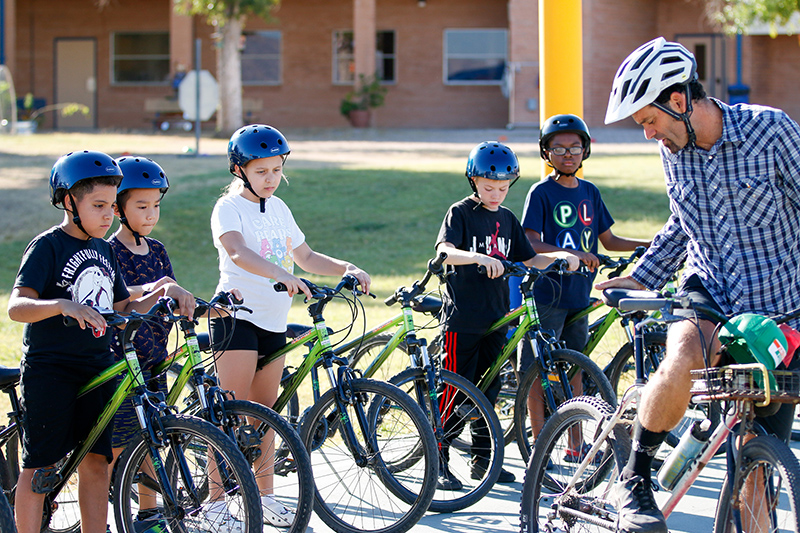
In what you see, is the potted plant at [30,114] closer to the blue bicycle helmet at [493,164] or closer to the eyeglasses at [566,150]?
the eyeglasses at [566,150]

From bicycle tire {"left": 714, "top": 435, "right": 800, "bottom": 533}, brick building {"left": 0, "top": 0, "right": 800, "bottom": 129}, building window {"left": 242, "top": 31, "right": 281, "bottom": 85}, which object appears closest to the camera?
bicycle tire {"left": 714, "top": 435, "right": 800, "bottom": 533}

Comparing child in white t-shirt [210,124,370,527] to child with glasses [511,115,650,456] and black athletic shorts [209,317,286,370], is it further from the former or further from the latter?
child with glasses [511,115,650,456]

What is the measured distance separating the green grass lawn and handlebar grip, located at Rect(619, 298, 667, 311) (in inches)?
299

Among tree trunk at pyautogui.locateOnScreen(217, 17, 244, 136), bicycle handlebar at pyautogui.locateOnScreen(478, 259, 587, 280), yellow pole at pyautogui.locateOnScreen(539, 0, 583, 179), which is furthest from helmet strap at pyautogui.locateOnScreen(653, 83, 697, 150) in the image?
tree trunk at pyautogui.locateOnScreen(217, 17, 244, 136)

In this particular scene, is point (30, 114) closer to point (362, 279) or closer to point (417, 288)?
point (417, 288)

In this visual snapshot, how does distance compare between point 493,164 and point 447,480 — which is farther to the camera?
point 493,164

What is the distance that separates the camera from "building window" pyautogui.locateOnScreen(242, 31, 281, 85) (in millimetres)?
33219

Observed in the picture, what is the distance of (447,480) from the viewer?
5180 mm

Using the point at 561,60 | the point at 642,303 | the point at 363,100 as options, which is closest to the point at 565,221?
the point at 561,60

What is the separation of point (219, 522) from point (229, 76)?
24683 mm

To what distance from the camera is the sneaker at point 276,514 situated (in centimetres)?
428

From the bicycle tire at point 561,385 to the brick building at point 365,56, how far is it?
25456mm

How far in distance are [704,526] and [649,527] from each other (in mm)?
1549

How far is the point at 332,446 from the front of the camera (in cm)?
525
